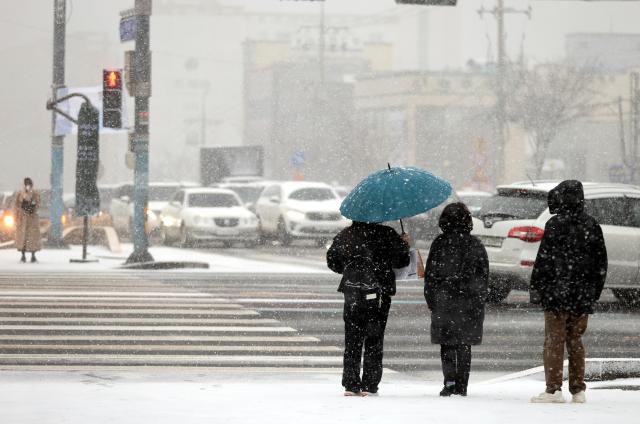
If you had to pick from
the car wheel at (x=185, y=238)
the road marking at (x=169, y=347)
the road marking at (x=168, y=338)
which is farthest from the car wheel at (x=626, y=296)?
the car wheel at (x=185, y=238)

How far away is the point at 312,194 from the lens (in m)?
38.1

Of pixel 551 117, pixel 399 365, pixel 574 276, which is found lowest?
pixel 399 365

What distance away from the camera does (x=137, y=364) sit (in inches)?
499

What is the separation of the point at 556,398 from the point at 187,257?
2173cm

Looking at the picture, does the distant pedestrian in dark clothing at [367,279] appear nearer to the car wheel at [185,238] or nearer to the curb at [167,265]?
the curb at [167,265]

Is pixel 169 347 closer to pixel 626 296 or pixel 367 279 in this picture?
pixel 367 279

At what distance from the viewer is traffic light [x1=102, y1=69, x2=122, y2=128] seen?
87.0 feet

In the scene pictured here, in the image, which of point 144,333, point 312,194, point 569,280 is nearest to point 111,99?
point 312,194

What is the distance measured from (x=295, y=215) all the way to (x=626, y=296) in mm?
17787

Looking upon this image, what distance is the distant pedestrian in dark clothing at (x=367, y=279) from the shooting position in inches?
399

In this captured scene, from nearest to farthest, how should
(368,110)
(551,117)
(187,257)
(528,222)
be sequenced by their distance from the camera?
(528,222) < (187,257) < (551,117) < (368,110)

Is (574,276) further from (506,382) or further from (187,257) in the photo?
(187,257)

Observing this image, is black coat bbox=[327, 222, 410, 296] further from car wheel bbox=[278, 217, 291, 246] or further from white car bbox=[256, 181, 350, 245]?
car wheel bbox=[278, 217, 291, 246]

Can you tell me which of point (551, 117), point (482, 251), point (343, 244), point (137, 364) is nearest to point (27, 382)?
point (137, 364)
